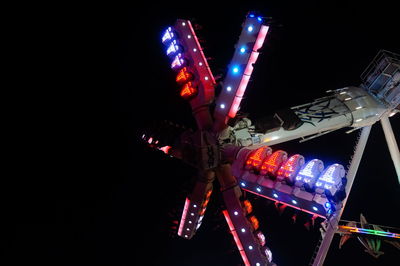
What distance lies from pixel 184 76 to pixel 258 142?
3.77 meters

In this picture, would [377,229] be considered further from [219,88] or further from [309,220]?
[219,88]

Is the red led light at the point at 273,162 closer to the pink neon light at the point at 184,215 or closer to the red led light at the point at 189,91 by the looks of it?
the pink neon light at the point at 184,215

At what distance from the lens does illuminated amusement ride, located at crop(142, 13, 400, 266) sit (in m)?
8.62

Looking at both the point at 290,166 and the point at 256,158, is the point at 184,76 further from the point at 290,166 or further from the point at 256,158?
the point at 290,166

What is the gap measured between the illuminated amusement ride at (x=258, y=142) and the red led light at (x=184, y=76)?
4 centimetres

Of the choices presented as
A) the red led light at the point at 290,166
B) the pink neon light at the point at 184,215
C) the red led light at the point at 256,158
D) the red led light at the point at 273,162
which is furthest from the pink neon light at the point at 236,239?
the red led light at the point at 290,166

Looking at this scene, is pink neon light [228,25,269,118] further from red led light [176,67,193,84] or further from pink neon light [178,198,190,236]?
pink neon light [178,198,190,236]

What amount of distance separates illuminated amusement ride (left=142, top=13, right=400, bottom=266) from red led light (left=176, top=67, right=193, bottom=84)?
1.4 inches

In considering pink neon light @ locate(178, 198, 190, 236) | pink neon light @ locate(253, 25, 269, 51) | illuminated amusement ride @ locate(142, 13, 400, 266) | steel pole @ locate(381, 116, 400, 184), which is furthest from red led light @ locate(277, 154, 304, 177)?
steel pole @ locate(381, 116, 400, 184)

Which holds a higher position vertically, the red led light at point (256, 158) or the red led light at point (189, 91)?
the red led light at point (189, 91)

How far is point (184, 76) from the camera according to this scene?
39.7ft

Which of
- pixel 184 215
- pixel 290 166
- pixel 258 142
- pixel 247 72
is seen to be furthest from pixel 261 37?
pixel 184 215

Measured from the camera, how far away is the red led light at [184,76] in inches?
473

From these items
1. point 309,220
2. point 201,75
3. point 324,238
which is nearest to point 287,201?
point 309,220
